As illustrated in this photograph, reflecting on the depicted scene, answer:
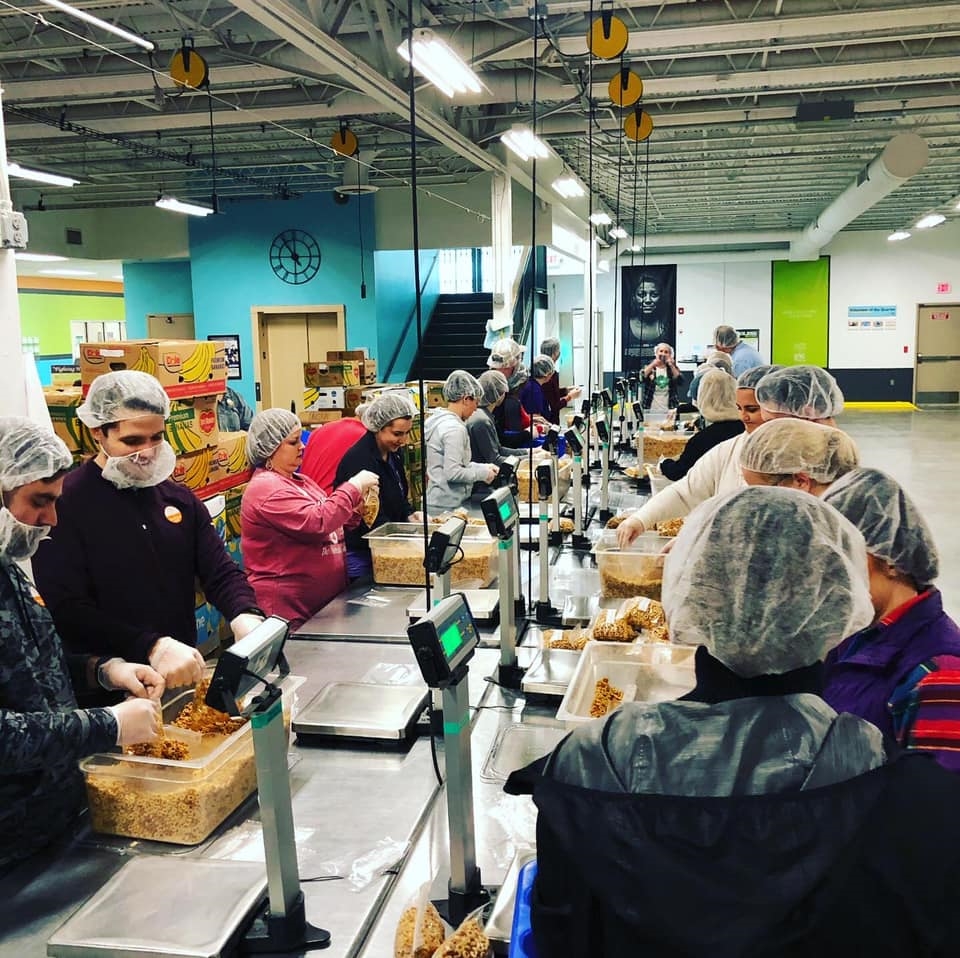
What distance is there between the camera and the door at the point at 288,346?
11.4 meters

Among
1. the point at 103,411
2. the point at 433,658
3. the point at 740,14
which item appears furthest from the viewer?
the point at 740,14

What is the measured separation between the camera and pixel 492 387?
5.28 metres

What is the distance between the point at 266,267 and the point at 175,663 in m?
10.4

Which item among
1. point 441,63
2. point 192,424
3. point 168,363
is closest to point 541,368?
point 441,63

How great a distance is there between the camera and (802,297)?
17094mm

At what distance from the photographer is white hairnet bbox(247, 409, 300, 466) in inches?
106

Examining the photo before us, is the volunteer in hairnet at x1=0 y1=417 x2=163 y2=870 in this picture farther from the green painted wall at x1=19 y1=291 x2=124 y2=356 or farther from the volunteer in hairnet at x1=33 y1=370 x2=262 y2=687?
the green painted wall at x1=19 y1=291 x2=124 y2=356

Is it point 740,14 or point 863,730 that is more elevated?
point 740,14

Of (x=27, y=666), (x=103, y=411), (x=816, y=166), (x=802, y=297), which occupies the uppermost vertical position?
(x=816, y=166)

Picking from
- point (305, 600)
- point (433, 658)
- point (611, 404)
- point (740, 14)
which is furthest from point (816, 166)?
point (433, 658)

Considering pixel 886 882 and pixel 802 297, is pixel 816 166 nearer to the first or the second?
pixel 802 297

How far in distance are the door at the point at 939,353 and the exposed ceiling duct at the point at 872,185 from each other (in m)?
2.76

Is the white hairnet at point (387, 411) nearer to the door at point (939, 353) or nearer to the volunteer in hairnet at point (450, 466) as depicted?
the volunteer in hairnet at point (450, 466)

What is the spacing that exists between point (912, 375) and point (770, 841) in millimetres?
17977
